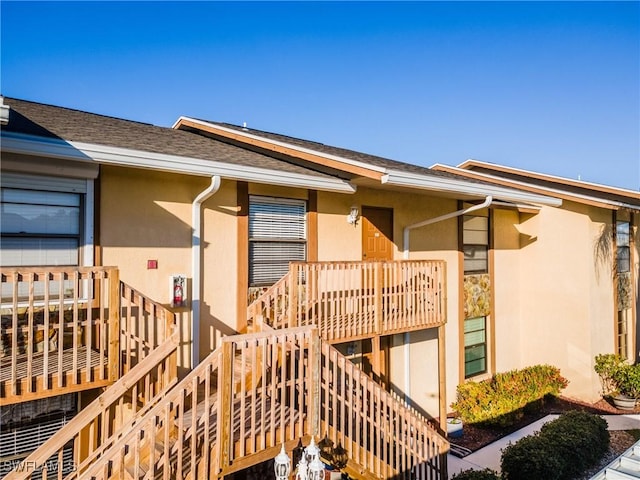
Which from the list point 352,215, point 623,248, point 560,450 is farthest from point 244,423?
point 623,248

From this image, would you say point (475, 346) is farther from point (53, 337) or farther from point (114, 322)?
point (53, 337)

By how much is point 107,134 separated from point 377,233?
5.36 metres

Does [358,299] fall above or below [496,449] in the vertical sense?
above

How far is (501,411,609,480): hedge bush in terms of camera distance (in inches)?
267

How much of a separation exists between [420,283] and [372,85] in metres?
13.1

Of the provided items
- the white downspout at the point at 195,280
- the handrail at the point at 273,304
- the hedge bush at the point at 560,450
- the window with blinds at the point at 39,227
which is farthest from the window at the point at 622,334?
the window with blinds at the point at 39,227

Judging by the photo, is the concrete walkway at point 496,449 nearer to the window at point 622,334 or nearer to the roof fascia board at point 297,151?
the window at point 622,334

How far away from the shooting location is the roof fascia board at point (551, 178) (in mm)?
13117

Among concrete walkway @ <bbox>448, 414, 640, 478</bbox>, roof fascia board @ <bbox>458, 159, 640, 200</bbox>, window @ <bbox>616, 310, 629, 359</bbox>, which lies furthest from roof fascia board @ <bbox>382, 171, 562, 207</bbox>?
window @ <bbox>616, 310, 629, 359</bbox>

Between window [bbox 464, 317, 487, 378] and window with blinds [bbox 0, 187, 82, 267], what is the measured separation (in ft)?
30.4

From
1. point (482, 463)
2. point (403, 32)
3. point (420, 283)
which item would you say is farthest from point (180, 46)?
point (482, 463)

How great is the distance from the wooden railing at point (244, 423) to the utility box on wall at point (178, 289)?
1240 mm

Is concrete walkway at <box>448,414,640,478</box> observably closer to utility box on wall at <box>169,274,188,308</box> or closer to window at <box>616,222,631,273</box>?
window at <box>616,222,631,273</box>

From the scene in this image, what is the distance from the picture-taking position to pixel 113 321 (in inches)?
183
